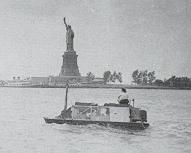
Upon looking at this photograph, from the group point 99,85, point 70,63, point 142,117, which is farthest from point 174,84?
point 142,117

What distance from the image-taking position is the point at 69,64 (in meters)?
86.4

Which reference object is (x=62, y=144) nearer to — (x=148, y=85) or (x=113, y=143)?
(x=113, y=143)

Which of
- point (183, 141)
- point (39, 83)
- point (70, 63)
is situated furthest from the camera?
point (39, 83)

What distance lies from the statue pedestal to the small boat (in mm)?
64193

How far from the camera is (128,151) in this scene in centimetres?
1517

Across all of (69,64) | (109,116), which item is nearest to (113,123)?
(109,116)

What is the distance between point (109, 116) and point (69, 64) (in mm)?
65890

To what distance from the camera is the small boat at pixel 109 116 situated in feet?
66.7

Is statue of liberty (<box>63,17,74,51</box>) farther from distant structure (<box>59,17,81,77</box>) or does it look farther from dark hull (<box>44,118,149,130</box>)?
dark hull (<box>44,118,149,130</box>)

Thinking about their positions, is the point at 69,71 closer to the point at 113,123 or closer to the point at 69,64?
the point at 69,64

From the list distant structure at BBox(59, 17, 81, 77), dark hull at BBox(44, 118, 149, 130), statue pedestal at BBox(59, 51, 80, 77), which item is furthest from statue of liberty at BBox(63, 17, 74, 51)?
dark hull at BBox(44, 118, 149, 130)

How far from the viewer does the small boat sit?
20344mm

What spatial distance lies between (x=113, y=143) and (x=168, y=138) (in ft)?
10.0

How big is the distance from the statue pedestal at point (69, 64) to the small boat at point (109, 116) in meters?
64.2
